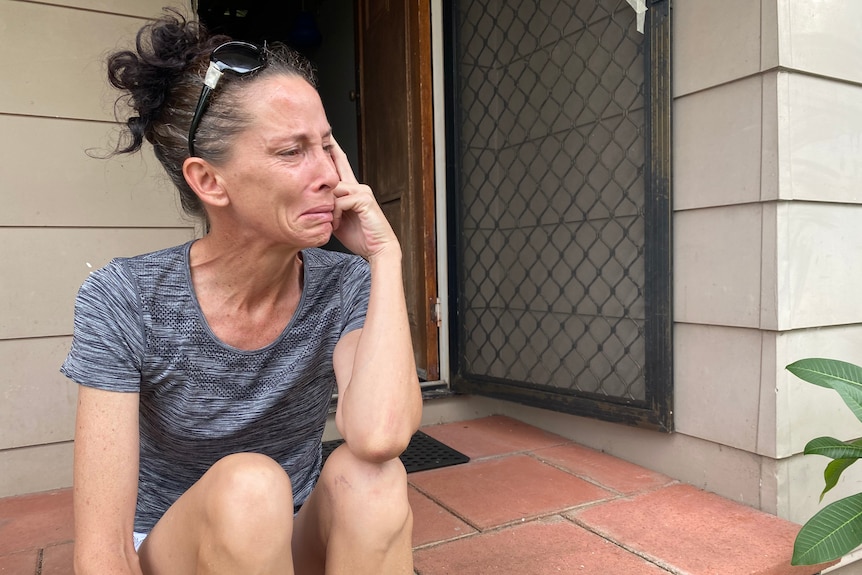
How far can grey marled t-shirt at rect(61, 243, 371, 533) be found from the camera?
41.4 inches

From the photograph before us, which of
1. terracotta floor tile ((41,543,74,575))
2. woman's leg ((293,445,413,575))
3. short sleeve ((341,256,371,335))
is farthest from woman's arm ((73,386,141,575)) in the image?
terracotta floor tile ((41,543,74,575))

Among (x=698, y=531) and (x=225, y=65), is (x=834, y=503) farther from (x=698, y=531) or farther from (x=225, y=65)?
(x=225, y=65)

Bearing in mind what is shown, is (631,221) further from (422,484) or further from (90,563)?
(90,563)

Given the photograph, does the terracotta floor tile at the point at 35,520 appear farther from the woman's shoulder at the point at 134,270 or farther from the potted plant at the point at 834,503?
the potted plant at the point at 834,503

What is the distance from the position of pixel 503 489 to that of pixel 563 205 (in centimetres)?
105

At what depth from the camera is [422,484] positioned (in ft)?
7.00

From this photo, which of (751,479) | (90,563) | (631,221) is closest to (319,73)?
(631,221)

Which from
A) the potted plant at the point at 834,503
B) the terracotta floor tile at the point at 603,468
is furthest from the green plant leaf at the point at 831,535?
the terracotta floor tile at the point at 603,468

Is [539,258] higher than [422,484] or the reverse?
higher

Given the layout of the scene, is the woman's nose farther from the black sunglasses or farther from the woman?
the black sunglasses

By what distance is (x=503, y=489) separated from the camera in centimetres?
208

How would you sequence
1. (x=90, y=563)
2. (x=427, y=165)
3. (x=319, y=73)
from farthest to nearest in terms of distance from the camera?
(x=319, y=73) → (x=427, y=165) → (x=90, y=563)

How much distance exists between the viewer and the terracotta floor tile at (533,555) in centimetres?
157

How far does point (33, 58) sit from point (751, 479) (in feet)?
8.16
